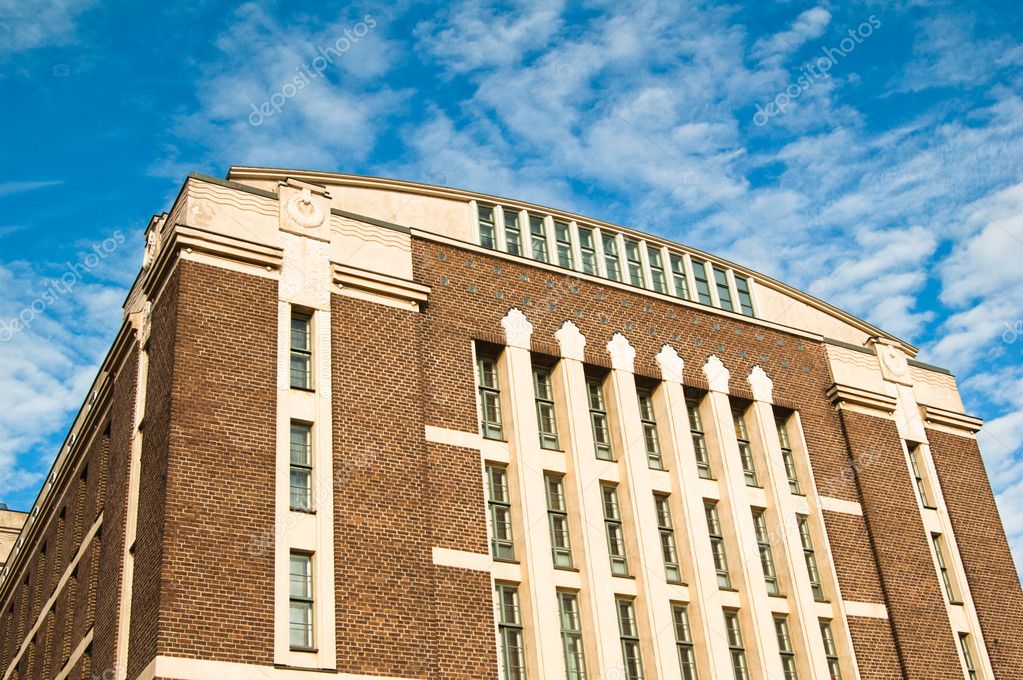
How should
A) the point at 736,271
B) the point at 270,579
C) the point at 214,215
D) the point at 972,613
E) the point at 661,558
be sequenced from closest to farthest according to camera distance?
the point at 270,579 → the point at 214,215 → the point at 661,558 → the point at 972,613 → the point at 736,271

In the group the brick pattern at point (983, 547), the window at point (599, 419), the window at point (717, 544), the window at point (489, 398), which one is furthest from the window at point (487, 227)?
the brick pattern at point (983, 547)

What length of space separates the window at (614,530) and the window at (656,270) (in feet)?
23.1

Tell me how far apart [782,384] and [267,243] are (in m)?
14.8

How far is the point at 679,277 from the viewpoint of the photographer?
33.1 meters

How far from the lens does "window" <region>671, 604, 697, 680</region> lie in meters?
26.0

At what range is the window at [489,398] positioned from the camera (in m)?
27.0

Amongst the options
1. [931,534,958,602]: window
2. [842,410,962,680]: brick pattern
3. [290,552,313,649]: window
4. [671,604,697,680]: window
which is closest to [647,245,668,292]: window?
[842,410,962,680]: brick pattern

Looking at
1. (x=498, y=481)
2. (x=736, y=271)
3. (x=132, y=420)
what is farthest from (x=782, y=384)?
(x=132, y=420)

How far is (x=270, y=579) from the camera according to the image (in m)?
21.5

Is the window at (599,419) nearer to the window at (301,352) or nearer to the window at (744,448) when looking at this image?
the window at (744,448)

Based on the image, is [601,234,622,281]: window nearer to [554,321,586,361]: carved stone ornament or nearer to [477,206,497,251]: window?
[554,321,586,361]: carved stone ornament

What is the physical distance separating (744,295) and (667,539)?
9152mm

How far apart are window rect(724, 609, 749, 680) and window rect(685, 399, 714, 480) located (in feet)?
11.7

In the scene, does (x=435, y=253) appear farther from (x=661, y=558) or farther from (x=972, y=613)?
(x=972, y=613)
